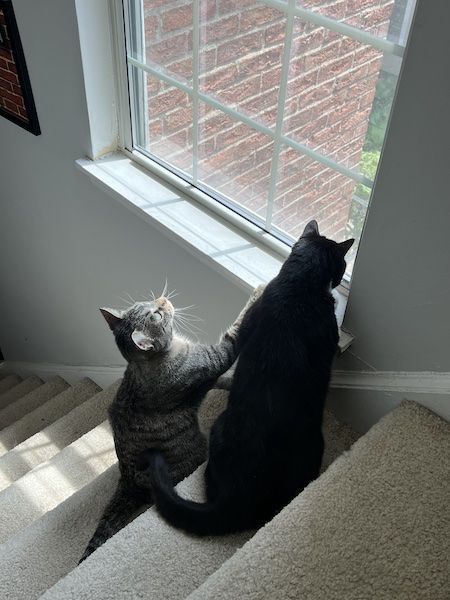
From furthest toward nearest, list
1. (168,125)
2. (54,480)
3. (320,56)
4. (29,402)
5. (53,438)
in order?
(29,402) < (53,438) < (54,480) < (168,125) < (320,56)

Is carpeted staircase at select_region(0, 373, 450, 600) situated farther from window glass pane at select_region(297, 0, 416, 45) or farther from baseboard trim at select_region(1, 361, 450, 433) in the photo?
A: window glass pane at select_region(297, 0, 416, 45)

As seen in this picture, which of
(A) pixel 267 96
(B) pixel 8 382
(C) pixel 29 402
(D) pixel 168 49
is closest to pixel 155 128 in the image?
(D) pixel 168 49

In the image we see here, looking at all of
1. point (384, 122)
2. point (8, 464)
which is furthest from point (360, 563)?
point (8, 464)

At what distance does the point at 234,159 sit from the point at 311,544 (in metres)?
1.14

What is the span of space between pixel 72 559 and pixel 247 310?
0.85 meters

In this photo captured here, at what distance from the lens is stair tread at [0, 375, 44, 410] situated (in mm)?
3252

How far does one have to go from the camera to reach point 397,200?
1255 millimetres

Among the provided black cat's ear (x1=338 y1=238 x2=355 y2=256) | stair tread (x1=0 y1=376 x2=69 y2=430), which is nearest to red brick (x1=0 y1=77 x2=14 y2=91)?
black cat's ear (x1=338 y1=238 x2=355 y2=256)

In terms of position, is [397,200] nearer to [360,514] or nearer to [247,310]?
[247,310]

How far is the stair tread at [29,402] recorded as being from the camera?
2.93 meters

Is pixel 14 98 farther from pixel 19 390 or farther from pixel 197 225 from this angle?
pixel 19 390

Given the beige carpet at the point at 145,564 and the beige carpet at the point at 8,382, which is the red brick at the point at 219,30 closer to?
the beige carpet at the point at 145,564

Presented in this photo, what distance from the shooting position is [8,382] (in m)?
3.62

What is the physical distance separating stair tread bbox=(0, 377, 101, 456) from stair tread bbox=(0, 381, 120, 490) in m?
0.20
